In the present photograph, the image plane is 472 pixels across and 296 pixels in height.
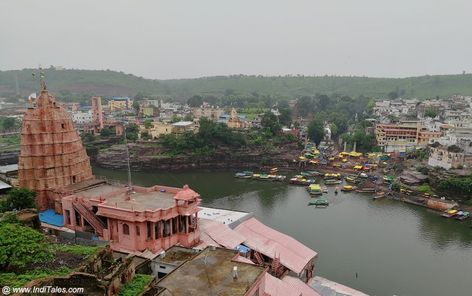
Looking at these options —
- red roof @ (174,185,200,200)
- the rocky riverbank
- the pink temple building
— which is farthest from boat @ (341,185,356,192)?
red roof @ (174,185,200,200)

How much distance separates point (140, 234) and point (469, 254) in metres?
26.6

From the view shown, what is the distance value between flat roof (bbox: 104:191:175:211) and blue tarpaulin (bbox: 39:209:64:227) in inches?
145

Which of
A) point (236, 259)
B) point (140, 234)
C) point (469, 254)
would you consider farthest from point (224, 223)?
point (469, 254)

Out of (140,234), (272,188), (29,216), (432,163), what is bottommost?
(272,188)

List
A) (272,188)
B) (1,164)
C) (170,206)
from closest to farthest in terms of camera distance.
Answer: (170,206), (272,188), (1,164)

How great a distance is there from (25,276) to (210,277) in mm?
6149

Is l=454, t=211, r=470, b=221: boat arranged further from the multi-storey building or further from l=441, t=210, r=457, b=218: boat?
the multi-storey building

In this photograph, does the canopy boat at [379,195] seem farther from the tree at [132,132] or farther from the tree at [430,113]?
the tree at [430,113]

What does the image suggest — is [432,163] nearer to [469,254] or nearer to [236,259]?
[469,254]

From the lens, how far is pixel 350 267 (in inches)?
1080

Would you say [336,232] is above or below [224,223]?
below

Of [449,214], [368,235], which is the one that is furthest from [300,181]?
[449,214]

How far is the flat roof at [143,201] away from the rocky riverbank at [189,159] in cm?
3793

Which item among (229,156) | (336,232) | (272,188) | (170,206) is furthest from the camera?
(229,156)
